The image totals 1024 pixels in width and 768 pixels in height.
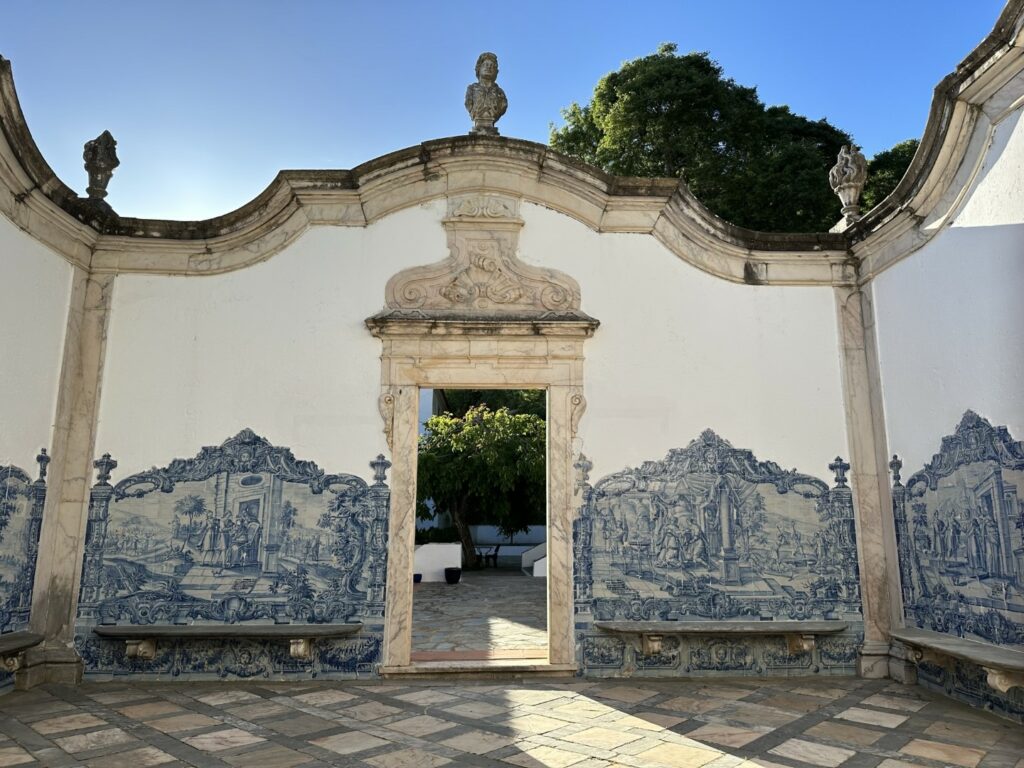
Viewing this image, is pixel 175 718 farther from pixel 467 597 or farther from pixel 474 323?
pixel 467 597

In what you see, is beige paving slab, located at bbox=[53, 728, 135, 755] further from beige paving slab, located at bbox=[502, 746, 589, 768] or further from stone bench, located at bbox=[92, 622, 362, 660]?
beige paving slab, located at bbox=[502, 746, 589, 768]

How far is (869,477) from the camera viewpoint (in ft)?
17.8

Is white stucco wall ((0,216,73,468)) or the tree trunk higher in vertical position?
white stucco wall ((0,216,73,468))

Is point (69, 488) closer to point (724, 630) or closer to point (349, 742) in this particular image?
point (349, 742)

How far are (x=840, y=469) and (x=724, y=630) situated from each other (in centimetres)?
156

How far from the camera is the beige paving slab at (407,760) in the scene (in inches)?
133

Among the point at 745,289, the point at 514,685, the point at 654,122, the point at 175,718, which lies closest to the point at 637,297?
the point at 745,289

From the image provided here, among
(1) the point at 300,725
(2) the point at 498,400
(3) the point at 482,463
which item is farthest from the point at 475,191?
(2) the point at 498,400

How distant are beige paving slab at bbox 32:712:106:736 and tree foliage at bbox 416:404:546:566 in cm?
1002

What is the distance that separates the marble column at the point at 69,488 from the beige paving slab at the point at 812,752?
15.2ft

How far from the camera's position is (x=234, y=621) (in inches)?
201

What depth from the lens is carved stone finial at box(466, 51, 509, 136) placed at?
5.95 m

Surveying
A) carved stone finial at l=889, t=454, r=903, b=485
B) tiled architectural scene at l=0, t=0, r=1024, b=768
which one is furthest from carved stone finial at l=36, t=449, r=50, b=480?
carved stone finial at l=889, t=454, r=903, b=485

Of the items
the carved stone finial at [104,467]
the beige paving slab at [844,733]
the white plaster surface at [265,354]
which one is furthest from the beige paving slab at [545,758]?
the carved stone finial at [104,467]
